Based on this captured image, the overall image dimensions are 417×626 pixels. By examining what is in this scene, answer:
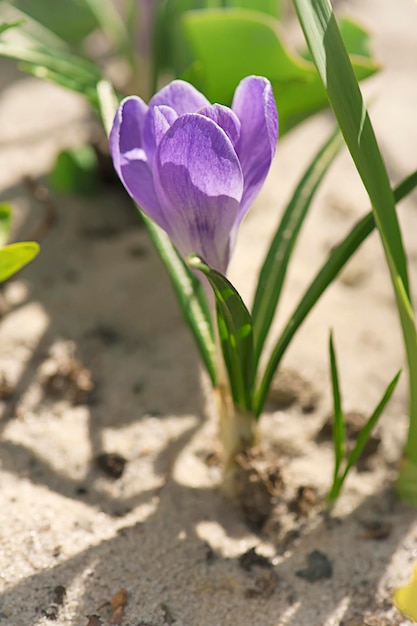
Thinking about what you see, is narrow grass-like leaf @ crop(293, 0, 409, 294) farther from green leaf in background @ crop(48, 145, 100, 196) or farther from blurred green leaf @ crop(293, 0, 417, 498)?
green leaf in background @ crop(48, 145, 100, 196)

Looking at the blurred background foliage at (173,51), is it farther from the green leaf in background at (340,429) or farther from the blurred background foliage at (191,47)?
the green leaf in background at (340,429)

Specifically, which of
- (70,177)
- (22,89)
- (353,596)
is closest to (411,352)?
(353,596)

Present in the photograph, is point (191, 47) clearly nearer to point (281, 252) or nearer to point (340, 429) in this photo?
point (281, 252)

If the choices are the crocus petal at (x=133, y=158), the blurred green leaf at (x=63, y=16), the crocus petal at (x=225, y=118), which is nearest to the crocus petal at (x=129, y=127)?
the crocus petal at (x=133, y=158)

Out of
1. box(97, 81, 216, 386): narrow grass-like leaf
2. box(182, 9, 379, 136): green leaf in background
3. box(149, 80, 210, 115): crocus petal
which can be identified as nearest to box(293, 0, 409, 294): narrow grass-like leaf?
box(149, 80, 210, 115): crocus petal

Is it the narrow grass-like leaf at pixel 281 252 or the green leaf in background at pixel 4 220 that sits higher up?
the green leaf in background at pixel 4 220

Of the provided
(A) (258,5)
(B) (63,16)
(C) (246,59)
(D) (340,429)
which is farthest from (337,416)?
(B) (63,16)
